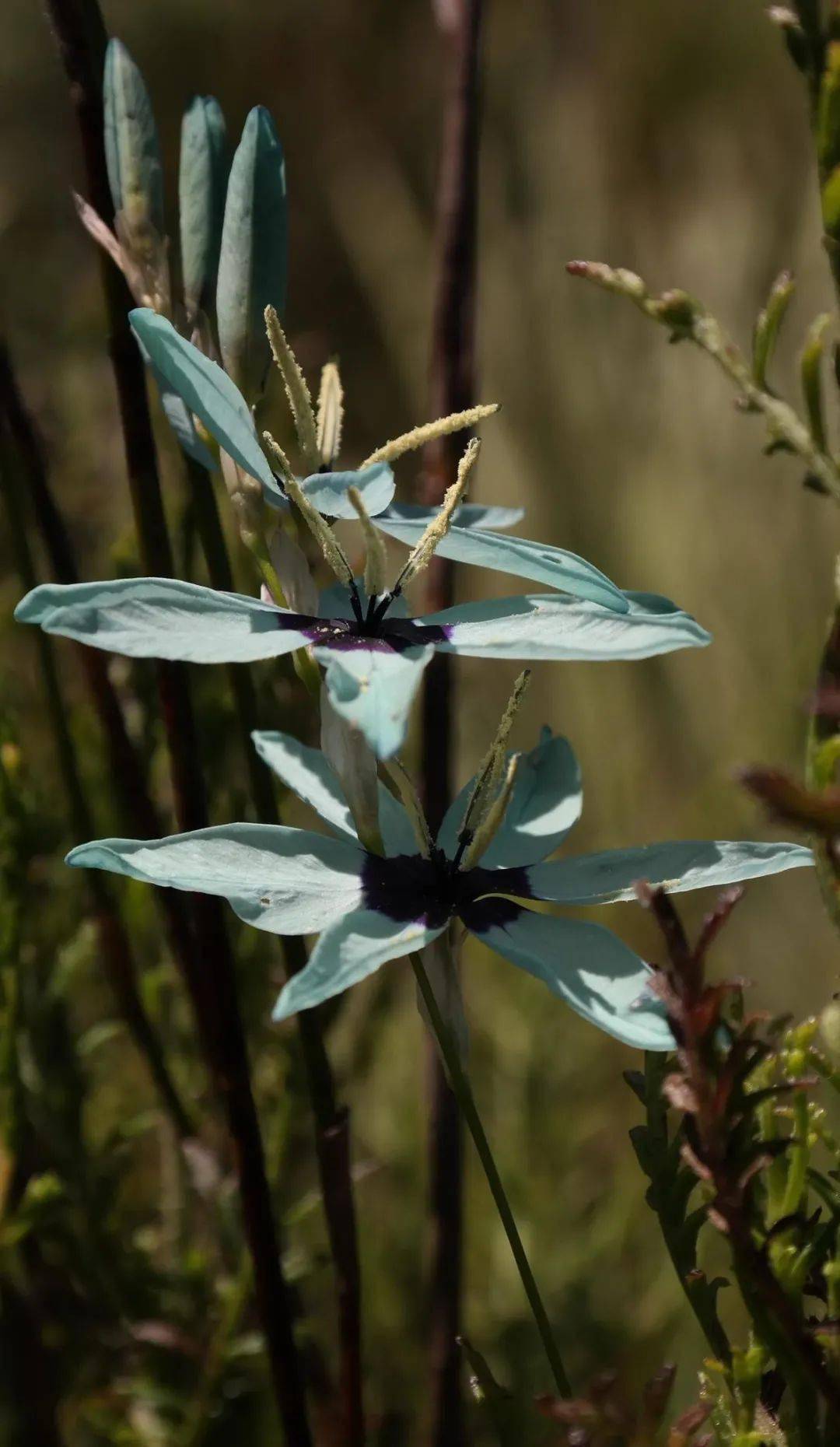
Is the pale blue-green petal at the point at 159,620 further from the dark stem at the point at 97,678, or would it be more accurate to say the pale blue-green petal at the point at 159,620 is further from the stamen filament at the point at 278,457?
the dark stem at the point at 97,678

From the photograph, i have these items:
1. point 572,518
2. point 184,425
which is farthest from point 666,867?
point 572,518

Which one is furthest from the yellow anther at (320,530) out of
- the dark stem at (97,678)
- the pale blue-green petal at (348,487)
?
the dark stem at (97,678)

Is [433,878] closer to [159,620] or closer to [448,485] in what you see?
[159,620]

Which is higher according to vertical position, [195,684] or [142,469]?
[142,469]

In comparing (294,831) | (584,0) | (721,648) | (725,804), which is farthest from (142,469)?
(584,0)

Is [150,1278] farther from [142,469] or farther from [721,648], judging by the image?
[721,648]

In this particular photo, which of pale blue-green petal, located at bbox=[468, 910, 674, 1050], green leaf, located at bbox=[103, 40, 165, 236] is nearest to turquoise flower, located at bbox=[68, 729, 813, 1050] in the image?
pale blue-green petal, located at bbox=[468, 910, 674, 1050]
